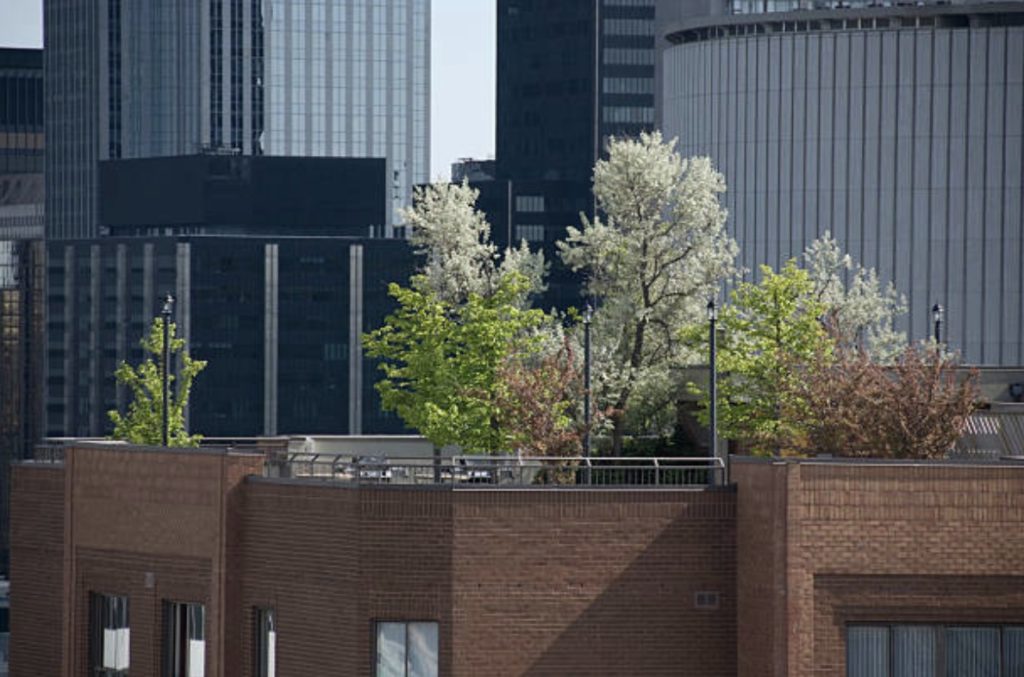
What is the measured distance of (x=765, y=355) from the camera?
82.9 meters

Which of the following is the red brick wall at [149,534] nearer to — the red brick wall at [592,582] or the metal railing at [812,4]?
the red brick wall at [592,582]

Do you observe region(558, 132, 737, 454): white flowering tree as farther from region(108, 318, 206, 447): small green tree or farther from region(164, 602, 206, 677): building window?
region(164, 602, 206, 677): building window

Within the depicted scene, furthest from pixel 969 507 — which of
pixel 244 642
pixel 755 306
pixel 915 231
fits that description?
pixel 915 231

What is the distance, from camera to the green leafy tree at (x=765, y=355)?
3157 inches

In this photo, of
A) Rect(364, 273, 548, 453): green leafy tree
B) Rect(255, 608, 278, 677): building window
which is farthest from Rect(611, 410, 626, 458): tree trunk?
Rect(255, 608, 278, 677): building window

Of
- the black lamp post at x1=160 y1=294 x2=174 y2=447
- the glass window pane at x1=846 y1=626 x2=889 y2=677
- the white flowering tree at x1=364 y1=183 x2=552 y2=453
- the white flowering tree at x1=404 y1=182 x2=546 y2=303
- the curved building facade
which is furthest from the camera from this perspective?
the curved building facade

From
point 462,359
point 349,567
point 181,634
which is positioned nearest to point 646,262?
point 462,359

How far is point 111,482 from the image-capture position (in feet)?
219

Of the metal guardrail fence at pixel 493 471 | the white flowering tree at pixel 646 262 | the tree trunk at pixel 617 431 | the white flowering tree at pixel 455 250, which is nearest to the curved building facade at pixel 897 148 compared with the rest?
the white flowering tree at pixel 455 250

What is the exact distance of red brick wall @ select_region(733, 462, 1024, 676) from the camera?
55594 mm

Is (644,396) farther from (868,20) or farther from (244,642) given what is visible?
(868,20)

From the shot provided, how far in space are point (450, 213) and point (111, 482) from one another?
111 feet

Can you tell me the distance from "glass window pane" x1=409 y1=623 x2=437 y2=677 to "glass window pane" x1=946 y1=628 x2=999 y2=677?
11.1 metres

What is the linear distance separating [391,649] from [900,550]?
11439 millimetres
